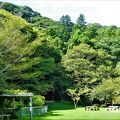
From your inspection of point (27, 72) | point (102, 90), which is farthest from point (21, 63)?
point (102, 90)

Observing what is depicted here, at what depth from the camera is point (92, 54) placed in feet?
186

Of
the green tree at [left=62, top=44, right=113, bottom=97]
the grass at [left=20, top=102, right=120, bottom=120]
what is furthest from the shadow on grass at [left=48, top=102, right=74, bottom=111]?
the green tree at [left=62, top=44, right=113, bottom=97]

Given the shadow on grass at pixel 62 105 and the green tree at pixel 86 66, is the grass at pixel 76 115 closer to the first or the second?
the shadow on grass at pixel 62 105

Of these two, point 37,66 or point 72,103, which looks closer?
point 37,66

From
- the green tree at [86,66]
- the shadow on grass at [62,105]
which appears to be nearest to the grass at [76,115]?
the shadow on grass at [62,105]

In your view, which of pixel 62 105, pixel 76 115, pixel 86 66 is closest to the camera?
pixel 76 115

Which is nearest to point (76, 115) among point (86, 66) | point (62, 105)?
point (62, 105)

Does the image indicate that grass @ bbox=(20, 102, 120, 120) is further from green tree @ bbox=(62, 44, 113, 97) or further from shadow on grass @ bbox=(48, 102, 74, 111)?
green tree @ bbox=(62, 44, 113, 97)

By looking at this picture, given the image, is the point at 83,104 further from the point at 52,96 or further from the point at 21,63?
the point at 21,63

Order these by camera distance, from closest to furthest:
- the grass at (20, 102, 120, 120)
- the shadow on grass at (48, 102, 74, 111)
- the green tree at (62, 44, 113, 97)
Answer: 1. the grass at (20, 102, 120, 120)
2. the shadow on grass at (48, 102, 74, 111)
3. the green tree at (62, 44, 113, 97)

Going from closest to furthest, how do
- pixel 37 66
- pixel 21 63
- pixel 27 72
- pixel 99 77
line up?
1. pixel 21 63
2. pixel 27 72
3. pixel 37 66
4. pixel 99 77

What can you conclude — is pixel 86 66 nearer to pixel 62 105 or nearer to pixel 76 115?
pixel 62 105

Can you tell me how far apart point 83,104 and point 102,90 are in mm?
5106

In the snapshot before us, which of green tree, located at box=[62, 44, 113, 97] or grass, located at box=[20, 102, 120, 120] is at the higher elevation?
green tree, located at box=[62, 44, 113, 97]
